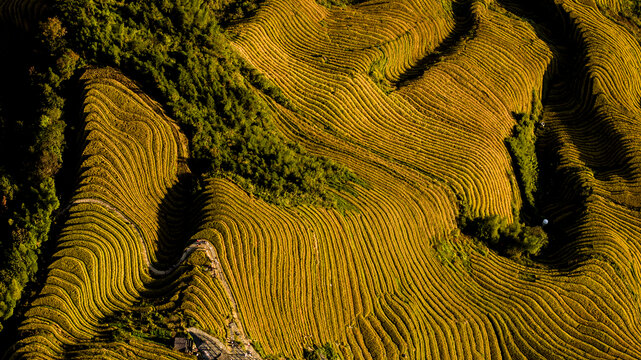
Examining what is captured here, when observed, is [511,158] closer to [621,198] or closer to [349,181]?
[621,198]

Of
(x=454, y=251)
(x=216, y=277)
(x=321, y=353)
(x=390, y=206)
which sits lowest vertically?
(x=321, y=353)

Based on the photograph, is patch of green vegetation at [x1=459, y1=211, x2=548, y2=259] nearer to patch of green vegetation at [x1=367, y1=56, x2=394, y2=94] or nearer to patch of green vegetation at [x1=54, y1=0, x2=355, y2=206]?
patch of green vegetation at [x1=54, y1=0, x2=355, y2=206]

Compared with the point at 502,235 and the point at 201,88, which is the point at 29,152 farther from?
the point at 502,235

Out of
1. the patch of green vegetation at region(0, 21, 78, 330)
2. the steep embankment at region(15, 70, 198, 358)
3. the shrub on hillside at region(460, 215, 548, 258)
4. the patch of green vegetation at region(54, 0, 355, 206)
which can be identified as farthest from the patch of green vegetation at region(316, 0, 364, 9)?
the shrub on hillside at region(460, 215, 548, 258)

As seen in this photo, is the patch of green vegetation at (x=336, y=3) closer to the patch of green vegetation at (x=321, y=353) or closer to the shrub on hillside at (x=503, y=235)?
the shrub on hillside at (x=503, y=235)

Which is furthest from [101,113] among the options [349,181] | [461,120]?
[461,120]

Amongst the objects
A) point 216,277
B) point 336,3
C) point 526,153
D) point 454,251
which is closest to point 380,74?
point 336,3
